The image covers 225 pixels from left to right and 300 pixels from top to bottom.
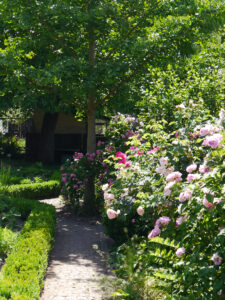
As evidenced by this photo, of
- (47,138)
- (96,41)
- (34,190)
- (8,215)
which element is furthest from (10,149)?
(8,215)

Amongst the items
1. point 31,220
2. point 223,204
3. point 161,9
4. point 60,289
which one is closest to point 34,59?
point 161,9

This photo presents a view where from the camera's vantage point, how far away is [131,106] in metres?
11.2

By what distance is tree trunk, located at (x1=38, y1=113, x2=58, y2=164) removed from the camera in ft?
61.9

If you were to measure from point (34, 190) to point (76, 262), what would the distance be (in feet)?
18.0

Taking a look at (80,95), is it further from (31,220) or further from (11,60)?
(31,220)

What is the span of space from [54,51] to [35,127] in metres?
12.7

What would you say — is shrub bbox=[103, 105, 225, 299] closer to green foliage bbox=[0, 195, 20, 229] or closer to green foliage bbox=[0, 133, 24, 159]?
green foliage bbox=[0, 195, 20, 229]

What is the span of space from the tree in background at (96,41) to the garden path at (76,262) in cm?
132

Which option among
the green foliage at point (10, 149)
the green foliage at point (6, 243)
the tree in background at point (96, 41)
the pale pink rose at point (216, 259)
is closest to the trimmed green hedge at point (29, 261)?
the green foliage at point (6, 243)

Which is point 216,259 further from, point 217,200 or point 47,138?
point 47,138

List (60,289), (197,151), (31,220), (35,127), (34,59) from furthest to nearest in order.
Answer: (35,127), (34,59), (31,220), (60,289), (197,151)

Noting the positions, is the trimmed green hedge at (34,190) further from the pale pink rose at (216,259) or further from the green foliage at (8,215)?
the pale pink rose at (216,259)

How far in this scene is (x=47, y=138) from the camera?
18.9 metres

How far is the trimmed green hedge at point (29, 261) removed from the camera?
436 centimetres
